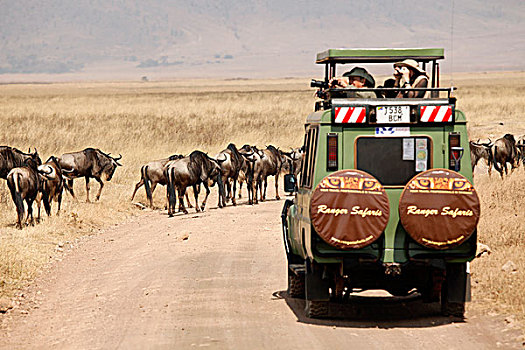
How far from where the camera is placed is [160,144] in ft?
130

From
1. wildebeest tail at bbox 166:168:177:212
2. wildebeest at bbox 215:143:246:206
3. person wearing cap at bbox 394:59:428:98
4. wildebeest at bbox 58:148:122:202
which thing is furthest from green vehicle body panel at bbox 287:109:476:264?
wildebeest at bbox 58:148:122:202

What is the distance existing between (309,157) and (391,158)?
1.17 m

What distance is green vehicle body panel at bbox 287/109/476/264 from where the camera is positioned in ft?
27.7

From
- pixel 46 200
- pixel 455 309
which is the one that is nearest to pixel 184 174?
pixel 46 200

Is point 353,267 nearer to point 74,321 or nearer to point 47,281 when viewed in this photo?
point 74,321

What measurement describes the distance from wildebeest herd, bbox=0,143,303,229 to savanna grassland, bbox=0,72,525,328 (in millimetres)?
694

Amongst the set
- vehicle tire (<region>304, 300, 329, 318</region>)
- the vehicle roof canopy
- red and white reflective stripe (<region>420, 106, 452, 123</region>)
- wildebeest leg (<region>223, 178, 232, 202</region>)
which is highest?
the vehicle roof canopy

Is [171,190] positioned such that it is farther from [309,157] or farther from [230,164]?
[309,157]

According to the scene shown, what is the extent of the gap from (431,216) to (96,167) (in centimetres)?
1811

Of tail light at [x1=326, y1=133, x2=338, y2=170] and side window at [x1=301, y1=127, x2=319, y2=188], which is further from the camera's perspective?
side window at [x1=301, y1=127, x2=319, y2=188]

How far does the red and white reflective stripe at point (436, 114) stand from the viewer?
28.0 feet

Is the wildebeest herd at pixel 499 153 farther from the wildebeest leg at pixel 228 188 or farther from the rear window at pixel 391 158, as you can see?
the rear window at pixel 391 158

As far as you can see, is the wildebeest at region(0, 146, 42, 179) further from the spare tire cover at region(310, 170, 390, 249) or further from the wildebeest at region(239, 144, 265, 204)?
the spare tire cover at region(310, 170, 390, 249)

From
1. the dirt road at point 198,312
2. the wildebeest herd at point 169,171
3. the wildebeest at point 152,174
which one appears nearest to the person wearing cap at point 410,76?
the dirt road at point 198,312
